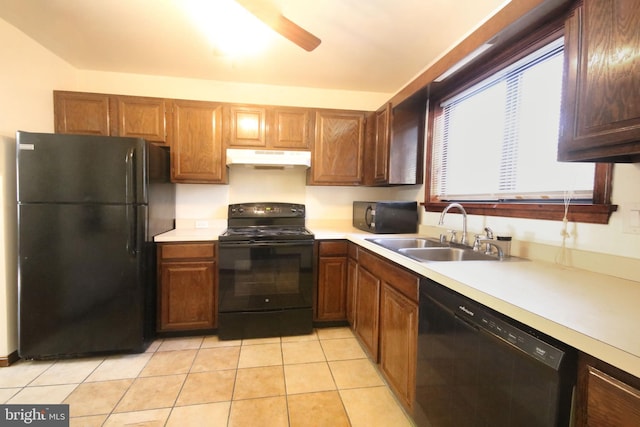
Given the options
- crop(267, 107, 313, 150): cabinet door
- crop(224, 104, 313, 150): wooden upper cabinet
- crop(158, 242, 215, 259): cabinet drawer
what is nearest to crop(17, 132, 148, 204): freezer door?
crop(158, 242, 215, 259): cabinet drawer

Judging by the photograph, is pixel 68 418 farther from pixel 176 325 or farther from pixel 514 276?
pixel 514 276

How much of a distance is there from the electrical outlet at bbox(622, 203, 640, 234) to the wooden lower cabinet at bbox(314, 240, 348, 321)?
171 centimetres

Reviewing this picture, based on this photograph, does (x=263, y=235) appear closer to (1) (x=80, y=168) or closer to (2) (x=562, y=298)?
(1) (x=80, y=168)

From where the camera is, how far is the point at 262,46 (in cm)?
211

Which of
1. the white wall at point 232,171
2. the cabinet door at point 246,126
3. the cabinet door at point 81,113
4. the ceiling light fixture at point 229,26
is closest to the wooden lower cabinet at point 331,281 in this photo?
the white wall at point 232,171

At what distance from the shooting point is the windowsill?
117cm

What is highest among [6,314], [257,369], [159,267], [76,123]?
[76,123]

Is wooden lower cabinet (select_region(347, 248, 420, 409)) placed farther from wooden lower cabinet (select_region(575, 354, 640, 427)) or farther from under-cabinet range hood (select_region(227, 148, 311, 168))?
under-cabinet range hood (select_region(227, 148, 311, 168))

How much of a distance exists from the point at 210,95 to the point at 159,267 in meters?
1.73

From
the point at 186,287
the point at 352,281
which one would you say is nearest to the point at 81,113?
the point at 186,287

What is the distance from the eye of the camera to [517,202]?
165 centimetres

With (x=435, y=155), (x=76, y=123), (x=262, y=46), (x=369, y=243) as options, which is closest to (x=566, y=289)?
(x=369, y=243)

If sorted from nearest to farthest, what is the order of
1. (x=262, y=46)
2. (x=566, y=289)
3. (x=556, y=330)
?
(x=556, y=330)
(x=566, y=289)
(x=262, y=46)

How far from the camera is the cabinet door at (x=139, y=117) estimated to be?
7.86 ft
